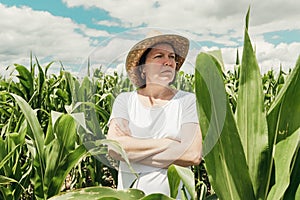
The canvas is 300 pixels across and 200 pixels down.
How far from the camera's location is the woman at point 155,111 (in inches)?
37.7

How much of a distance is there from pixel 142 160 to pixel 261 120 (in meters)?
0.63

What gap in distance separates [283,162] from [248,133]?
0.17ft

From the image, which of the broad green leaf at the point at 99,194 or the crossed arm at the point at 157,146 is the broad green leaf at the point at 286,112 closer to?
the broad green leaf at the point at 99,194

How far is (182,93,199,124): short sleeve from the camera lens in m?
0.96

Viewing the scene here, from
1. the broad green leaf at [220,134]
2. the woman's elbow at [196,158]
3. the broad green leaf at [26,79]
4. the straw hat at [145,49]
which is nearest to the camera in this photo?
the broad green leaf at [220,134]

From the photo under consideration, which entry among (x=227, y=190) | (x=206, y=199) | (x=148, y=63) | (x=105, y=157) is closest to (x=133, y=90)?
(x=148, y=63)

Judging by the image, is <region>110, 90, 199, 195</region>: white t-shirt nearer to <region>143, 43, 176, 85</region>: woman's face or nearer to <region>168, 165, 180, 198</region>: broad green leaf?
<region>143, 43, 176, 85</region>: woman's face

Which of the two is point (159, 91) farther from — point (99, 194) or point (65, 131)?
point (99, 194)

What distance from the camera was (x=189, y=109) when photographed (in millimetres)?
997

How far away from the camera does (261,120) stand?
47 cm

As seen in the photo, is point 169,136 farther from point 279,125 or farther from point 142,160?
point 279,125

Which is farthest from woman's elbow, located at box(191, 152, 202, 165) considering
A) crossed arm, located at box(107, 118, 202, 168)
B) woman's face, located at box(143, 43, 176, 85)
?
woman's face, located at box(143, 43, 176, 85)

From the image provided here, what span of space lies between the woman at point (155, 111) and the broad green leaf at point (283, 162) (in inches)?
18.2

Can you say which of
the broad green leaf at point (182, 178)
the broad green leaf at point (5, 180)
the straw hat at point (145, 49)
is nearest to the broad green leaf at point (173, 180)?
the broad green leaf at point (182, 178)
